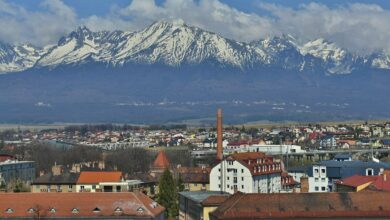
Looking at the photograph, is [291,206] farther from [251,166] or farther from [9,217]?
[251,166]

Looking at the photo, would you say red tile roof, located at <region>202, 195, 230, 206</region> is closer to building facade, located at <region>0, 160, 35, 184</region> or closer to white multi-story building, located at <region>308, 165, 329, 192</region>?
white multi-story building, located at <region>308, 165, 329, 192</region>

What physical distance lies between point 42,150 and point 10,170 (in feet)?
87.2

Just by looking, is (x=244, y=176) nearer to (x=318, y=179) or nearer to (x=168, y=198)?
(x=318, y=179)

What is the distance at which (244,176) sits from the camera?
7756 centimetres

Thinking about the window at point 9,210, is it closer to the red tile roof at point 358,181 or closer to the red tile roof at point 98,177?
the red tile roof at point 358,181

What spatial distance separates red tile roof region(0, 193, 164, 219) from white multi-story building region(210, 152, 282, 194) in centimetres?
2566

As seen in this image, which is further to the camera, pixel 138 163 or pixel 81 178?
pixel 138 163

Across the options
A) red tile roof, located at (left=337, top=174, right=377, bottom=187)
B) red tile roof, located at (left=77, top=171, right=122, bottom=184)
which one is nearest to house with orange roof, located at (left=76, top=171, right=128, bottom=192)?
red tile roof, located at (left=77, top=171, right=122, bottom=184)

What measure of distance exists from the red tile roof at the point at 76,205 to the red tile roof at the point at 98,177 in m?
25.8

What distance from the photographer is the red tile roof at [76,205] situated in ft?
162

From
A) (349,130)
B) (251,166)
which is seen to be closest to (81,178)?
(251,166)

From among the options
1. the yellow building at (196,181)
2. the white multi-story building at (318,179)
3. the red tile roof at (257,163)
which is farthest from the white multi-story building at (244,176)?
the white multi-story building at (318,179)

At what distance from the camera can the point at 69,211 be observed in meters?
49.7

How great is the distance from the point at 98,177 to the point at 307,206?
1319 inches
